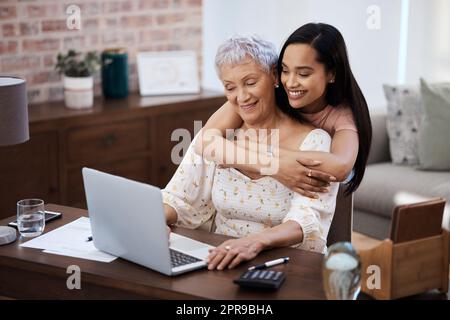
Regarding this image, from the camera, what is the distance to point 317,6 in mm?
5301

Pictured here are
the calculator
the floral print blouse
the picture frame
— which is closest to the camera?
the calculator

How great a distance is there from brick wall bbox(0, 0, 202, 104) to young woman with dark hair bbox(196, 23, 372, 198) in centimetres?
199

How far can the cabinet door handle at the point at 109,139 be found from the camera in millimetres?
4402

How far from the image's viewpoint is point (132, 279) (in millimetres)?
2199

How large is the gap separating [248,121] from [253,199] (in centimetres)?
25

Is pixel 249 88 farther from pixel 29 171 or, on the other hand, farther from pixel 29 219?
pixel 29 171

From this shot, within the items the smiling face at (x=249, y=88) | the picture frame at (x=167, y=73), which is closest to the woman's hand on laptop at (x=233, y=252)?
the smiling face at (x=249, y=88)

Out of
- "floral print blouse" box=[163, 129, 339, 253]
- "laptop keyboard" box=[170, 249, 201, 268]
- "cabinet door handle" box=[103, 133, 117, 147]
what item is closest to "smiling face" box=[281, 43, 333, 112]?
"floral print blouse" box=[163, 129, 339, 253]

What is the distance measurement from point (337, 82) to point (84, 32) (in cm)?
233

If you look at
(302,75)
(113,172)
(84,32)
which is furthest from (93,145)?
(302,75)

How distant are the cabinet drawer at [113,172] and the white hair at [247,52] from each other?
72.6 inches

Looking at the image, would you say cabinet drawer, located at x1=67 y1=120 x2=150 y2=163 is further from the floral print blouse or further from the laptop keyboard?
the laptop keyboard

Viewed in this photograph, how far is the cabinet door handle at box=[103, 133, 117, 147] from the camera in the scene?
440 cm
